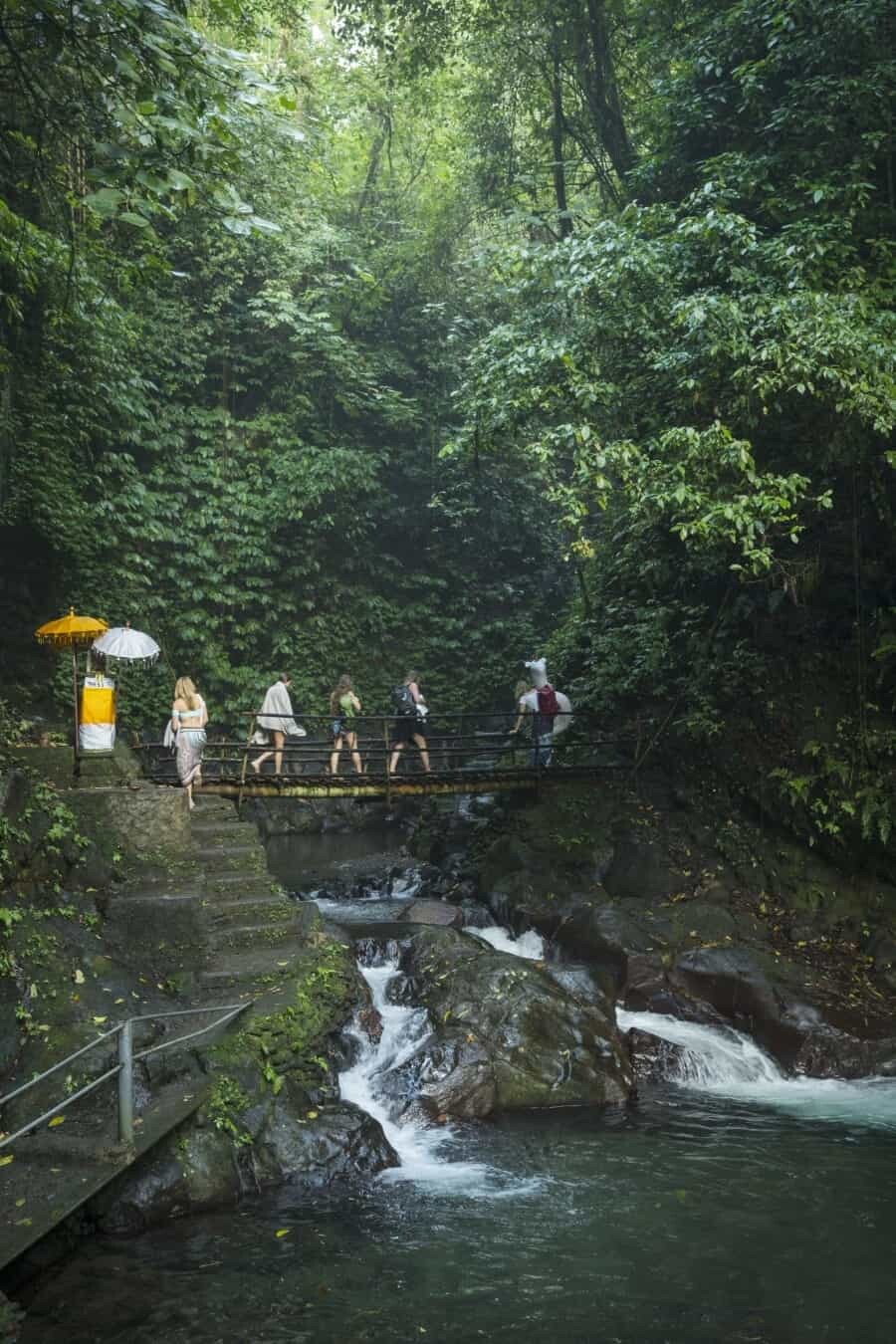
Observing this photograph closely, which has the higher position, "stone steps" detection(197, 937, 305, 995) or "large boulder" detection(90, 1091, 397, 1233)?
"stone steps" detection(197, 937, 305, 995)

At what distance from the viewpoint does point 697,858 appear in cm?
1367

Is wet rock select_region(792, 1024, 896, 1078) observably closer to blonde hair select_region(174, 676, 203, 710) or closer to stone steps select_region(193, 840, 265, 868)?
stone steps select_region(193, 840, 265, 868)

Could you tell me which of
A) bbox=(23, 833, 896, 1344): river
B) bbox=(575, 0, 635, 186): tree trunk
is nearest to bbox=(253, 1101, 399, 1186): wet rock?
bbox=(23, 833, 896, 1344): river

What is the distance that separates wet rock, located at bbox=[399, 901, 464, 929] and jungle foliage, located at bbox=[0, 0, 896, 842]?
4212 mm

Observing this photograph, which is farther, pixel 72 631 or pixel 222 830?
pixel 72 631

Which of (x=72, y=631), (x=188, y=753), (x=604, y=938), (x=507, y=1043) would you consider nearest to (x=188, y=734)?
(x=188, y=753)

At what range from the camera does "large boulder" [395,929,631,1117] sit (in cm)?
912

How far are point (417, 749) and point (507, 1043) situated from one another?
5882 millimetres

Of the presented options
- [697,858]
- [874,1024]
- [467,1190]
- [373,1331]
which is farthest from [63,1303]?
[697,858]

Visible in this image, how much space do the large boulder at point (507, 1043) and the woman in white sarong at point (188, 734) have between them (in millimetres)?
3537

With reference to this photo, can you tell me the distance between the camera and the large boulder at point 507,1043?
9117 millimetres

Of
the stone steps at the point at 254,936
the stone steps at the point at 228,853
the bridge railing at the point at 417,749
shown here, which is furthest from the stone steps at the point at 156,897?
the bridge railing at the point at 417,749

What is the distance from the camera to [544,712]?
50.7 feet

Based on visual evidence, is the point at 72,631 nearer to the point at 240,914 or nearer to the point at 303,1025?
the point at 240,914
